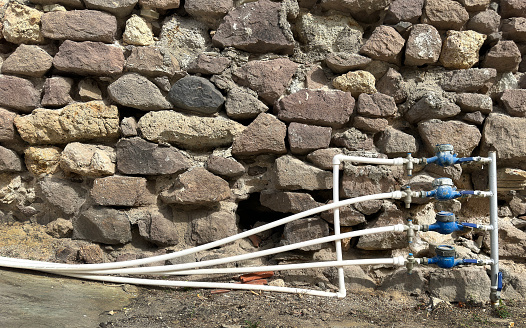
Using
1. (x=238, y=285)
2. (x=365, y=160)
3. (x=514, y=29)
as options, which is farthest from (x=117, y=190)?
(x=514, y=29)

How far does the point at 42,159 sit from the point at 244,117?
1.17 m

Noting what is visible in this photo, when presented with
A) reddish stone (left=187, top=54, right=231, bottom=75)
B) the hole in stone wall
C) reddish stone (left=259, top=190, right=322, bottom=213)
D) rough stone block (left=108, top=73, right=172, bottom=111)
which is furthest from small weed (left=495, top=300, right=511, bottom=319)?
rough stone block (left=108, top=73, right=172, bottom=111)

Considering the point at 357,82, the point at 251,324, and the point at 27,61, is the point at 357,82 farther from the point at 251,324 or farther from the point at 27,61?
the point at 27,61

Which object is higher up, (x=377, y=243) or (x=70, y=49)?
(x=70, y=49)

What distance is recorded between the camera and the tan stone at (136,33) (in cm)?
223

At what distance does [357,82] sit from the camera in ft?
7.14

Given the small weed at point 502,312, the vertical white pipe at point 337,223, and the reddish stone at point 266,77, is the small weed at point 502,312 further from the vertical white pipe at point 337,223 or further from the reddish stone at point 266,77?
the reddish stone at point 266,77

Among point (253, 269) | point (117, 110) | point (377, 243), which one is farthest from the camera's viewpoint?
point (117, 110)

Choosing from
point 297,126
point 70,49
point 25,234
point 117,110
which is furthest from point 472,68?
point 25,234

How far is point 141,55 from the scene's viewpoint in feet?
7.18

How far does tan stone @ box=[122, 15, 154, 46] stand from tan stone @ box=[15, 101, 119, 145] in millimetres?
404

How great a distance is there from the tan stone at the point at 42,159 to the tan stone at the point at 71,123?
0.19ft

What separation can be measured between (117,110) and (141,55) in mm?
342

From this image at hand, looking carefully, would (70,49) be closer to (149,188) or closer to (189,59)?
(189,59)
